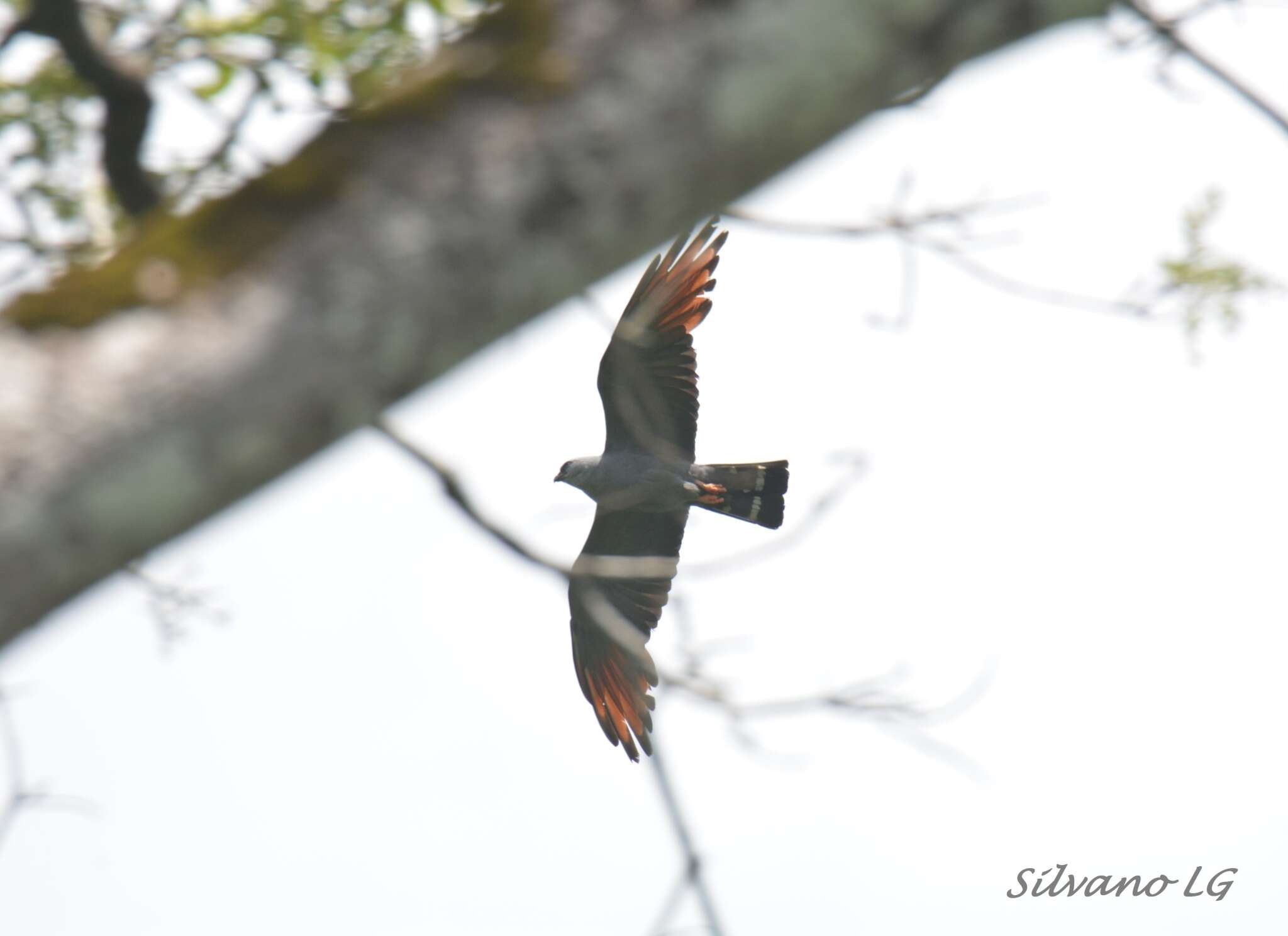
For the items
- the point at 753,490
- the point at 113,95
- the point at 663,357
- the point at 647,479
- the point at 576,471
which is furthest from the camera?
the point at 753,490

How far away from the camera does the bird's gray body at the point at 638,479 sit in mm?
6070

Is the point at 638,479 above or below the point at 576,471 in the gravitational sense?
above

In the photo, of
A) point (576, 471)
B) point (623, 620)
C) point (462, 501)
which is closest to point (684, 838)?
point (462, 501)

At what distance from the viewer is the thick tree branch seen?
4.08 ft

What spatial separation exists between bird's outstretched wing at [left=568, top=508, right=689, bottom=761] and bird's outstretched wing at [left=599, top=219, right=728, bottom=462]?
1.53 feet

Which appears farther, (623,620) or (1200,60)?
(623,620)

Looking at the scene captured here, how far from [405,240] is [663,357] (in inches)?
172

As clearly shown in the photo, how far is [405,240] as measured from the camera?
1345 millimetres

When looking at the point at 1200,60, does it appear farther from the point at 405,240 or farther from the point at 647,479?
the point at 647,479

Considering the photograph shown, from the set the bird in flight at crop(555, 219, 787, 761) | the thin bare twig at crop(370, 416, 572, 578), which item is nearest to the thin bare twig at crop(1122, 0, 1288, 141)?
the thin bare twig at crop(370, 416, 572, 578)

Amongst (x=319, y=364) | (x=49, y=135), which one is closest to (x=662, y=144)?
(x=319, y=364)

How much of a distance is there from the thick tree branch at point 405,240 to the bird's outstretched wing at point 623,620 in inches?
101

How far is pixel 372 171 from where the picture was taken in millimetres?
1397

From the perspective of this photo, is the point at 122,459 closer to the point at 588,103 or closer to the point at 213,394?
the point at 213,394
